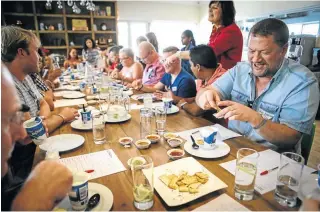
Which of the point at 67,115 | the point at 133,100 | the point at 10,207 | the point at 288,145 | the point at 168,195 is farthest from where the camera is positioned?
the point at 133,100

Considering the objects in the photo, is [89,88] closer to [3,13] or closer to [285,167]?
[285,167]

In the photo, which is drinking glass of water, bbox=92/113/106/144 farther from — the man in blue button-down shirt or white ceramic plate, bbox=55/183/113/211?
the man in blue button-down shirt

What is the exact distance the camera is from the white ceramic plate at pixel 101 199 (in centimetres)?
71

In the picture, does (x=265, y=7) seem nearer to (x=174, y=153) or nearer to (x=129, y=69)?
(x=129, y=69)

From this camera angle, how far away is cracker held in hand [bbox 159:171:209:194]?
79cm

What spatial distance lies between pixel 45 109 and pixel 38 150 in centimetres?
72

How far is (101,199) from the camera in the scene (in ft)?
2.44

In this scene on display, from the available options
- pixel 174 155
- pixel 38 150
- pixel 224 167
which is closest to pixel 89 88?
pixel 38 150

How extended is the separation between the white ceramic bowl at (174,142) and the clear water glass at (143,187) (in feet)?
1.14

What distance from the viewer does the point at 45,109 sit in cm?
175

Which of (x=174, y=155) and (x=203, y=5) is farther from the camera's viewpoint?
(x=203, y=5)

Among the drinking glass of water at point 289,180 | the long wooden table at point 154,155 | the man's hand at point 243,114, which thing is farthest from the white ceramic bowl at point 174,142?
the drinking glass of water at point 289,180

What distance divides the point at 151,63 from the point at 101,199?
8.52 feet

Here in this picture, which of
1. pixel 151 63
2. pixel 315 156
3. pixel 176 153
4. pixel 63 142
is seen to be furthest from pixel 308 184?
pixel 151 63
